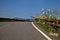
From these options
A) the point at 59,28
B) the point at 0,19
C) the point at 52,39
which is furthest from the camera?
the point at 0,19

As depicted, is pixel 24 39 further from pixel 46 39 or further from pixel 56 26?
pixel 56 26

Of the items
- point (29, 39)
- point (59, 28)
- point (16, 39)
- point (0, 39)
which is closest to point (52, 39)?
point (29, 39)

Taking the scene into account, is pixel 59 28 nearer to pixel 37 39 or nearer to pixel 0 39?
pixel 37 39

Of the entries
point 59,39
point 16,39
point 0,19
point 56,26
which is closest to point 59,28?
point 56,26

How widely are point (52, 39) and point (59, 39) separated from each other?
549 mm

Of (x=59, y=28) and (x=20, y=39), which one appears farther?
(x=59, y=28)

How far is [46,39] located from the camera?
12.9 m

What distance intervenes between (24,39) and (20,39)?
0.25m

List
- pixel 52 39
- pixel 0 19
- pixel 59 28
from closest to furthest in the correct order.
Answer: pixel 52 39 < pixel 59 28 < pixel 0 19

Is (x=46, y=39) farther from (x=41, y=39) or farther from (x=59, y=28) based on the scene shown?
(x=59, y=28)

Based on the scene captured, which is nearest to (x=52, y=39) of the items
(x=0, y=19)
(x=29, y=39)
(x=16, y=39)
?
(x=29, y=39)

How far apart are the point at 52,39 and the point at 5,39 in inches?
113

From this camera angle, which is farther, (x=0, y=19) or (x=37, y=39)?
(x=0, y=19)

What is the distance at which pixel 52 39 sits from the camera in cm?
1280
